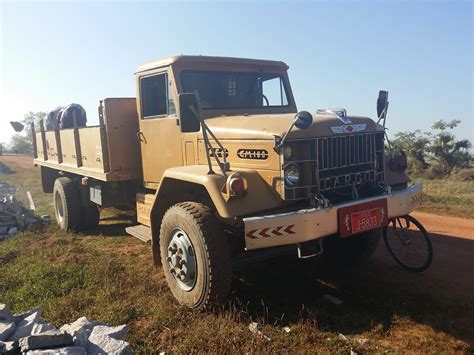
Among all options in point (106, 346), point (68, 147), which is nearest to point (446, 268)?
point (106, 346)

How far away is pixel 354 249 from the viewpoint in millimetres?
5242

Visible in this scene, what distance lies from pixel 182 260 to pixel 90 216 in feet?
13.7

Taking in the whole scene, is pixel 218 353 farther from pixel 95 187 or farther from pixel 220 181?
pixel 95 187

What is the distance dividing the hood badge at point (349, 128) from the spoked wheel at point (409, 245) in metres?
1.37

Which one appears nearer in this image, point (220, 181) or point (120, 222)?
point (220, 181)

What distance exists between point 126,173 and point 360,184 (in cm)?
341

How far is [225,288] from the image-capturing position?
12.6 feet

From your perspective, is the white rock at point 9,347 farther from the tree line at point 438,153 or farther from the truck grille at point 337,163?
the tree line at point 438,153

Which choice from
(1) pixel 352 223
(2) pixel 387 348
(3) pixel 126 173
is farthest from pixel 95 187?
(2) pixel 387 348

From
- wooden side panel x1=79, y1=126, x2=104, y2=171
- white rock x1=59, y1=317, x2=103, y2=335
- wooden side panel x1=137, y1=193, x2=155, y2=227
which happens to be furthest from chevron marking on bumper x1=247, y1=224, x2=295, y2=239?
wooden side panel x1=79, y1=126, x2=104, y2=171

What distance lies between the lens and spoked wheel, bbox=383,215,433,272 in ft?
16.6

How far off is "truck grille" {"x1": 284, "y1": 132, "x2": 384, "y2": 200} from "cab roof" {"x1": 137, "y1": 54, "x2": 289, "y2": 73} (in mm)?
1937

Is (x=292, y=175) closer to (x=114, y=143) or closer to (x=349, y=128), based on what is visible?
(x=349, y=128)

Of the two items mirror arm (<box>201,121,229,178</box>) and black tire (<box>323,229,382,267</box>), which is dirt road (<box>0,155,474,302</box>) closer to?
black tire (<box>323,229,382,267</box>)
